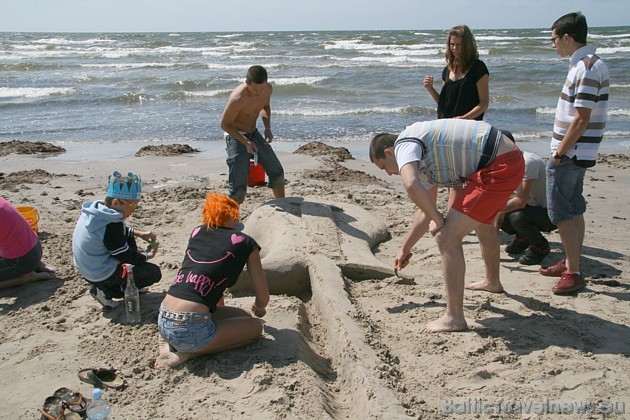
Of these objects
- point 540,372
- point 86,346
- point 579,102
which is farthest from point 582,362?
point 86,346

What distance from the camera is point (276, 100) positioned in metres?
16.2

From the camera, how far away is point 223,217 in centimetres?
349

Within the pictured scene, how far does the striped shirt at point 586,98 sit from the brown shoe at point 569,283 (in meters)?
0.84

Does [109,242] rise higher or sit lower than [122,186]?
lower

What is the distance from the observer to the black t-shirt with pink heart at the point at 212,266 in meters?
3.39

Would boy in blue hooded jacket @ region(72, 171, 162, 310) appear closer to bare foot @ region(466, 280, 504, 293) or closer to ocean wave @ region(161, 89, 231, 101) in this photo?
bare foot @ region(466, 280, 504, 293)

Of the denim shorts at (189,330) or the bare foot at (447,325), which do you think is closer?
the denim shorts at (189,330)

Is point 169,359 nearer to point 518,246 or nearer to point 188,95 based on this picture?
point 518,246

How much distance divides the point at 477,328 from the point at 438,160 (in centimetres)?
108

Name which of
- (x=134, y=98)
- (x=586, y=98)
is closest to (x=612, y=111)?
(x=586, y=98)

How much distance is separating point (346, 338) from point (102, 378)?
1387 millimetres

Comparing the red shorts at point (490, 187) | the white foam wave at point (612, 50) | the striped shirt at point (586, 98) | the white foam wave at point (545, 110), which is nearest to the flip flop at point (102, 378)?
the red shorts at point (490, 187)

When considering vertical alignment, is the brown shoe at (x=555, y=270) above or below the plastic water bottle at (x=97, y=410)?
above

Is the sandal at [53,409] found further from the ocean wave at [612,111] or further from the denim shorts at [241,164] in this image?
the ocean wave at [612,111]
